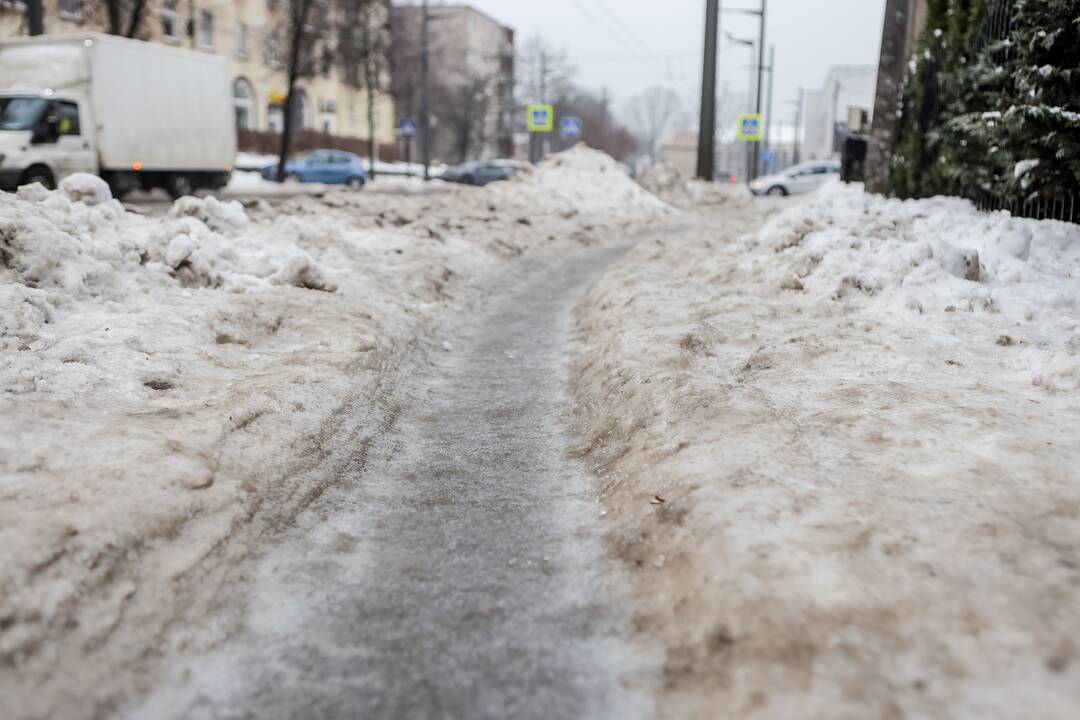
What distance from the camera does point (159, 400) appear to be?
15.4 feet

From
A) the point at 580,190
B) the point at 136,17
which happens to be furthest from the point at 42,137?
the point at 580,190

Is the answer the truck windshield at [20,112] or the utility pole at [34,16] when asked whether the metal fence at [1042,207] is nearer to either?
the truck windshield at [20,112]

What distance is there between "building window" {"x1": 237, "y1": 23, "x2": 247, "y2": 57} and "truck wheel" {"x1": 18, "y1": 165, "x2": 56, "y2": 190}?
105 ft

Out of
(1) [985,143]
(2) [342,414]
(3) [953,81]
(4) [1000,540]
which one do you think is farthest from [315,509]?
(3) [953,81]

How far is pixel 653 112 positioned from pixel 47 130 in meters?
125

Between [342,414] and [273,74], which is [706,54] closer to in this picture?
[342,414]

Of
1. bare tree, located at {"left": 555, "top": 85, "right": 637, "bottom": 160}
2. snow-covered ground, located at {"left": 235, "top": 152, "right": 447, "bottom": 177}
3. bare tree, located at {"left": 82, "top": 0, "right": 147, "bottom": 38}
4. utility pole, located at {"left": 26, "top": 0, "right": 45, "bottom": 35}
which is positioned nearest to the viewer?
utility pole, located at {"left": 26, "top": 0, "right": 45, "bottom": 35}

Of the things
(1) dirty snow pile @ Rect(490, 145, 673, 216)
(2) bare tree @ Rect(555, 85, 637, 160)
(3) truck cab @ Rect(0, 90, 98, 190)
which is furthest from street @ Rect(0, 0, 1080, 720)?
(2) bare tree @ Rect(555, 85, 637, 160)

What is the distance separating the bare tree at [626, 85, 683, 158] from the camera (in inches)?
5197

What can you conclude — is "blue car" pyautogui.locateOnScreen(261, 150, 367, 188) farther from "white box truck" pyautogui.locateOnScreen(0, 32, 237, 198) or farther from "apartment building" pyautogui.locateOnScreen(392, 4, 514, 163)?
"white box truck" pyautogui.locateOnScreen(0, 32, 237, 198)

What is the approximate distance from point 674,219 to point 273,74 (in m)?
33.2

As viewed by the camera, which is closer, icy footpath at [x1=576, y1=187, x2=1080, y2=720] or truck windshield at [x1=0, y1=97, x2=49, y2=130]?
icy footpath at [x1=576, y1=187, x2=1080, y2=720]

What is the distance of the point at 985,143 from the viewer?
1017cm

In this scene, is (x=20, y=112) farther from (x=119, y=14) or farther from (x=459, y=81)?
(x=459, y=81)
